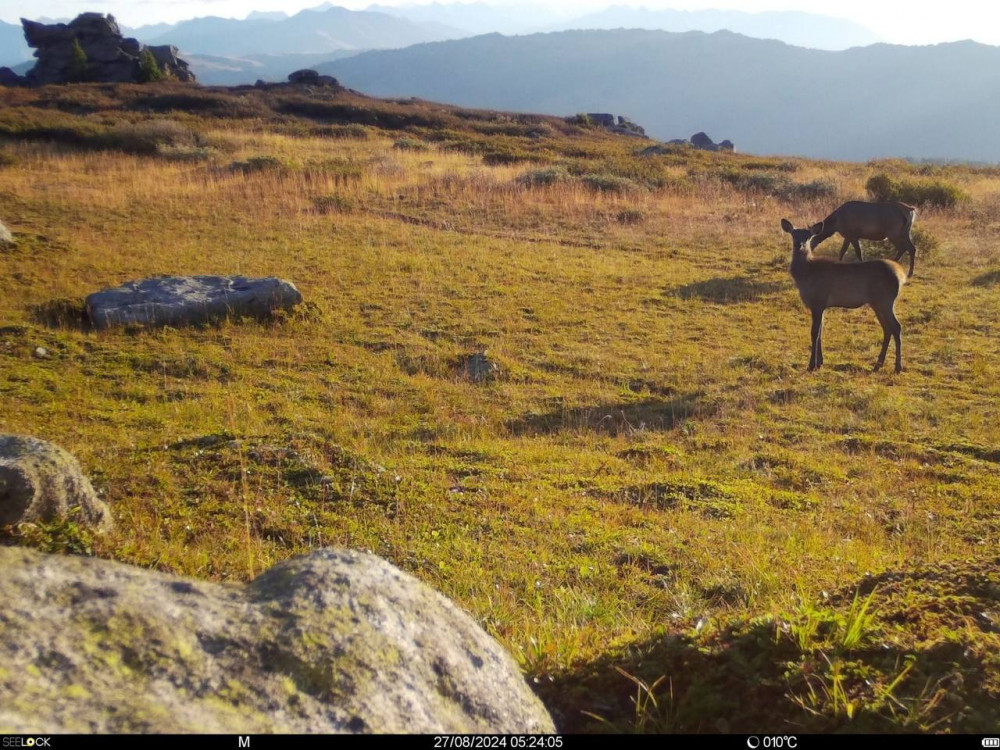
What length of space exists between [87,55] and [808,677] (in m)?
74.0

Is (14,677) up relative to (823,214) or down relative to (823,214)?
down

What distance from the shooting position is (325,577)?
236 cm

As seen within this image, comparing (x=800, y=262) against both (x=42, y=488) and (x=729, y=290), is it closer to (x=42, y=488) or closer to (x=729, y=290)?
(x=729, y=290)

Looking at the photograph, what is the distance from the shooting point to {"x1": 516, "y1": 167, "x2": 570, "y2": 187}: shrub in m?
26.8

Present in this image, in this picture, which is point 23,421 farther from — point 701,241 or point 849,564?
point 701,241

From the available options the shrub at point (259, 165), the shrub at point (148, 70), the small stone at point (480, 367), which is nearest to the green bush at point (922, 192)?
the small stone at point (480, 367)

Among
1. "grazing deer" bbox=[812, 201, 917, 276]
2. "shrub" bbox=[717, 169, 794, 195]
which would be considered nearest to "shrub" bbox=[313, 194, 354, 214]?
"grazing deer" bbox=[812, 201, 917, 276]

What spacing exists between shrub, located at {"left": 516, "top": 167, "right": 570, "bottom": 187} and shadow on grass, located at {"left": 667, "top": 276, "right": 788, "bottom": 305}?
37.4 ft

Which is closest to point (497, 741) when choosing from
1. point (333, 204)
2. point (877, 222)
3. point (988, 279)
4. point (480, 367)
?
point (480, 367)

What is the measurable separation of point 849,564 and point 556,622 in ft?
7.34

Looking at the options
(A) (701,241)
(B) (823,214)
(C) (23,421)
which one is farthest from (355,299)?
(B) (823,214)

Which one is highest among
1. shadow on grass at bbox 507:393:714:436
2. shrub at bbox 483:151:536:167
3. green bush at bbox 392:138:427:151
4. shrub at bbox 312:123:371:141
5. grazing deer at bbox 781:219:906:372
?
shrub at bbox 312:123:371:141

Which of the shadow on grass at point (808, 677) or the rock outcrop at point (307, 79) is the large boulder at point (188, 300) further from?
the rock outcrop at point (307, 79)

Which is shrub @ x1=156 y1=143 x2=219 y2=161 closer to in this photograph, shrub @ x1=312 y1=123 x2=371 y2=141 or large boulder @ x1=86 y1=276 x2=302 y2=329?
shrub @ x1=312 y1=123 x2=371 y2=141
